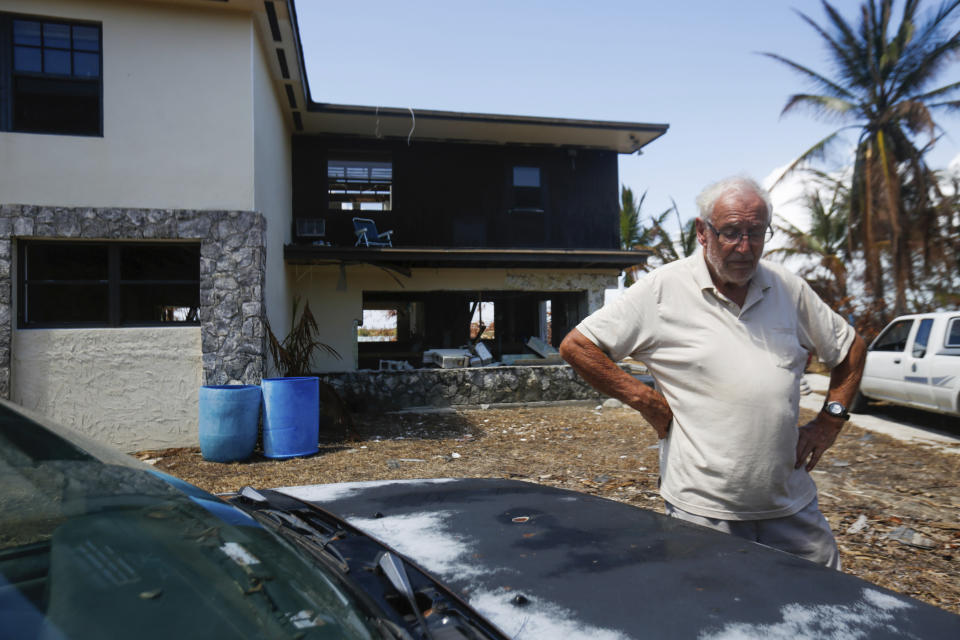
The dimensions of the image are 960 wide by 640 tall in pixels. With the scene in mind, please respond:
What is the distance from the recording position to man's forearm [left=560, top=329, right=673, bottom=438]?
2111 millimetres

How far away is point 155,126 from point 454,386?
6.19 meters

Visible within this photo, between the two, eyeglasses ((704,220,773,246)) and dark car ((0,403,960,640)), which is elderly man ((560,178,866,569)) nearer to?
eyeglasses ((704,220,773,246))

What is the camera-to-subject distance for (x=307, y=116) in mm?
10852

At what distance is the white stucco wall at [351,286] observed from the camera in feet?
37.9

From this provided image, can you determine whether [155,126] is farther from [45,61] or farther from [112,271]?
[112,271]

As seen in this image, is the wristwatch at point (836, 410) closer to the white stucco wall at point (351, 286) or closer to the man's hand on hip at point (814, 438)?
the man's hand on hip at point (814, 438)

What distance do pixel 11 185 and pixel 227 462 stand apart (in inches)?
167

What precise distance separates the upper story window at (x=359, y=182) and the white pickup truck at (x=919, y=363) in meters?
9.46

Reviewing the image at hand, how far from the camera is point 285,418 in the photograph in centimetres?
690

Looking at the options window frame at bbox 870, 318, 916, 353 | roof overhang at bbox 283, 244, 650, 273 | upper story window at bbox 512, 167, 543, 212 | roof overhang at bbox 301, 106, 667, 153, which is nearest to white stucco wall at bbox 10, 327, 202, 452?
roof overhang at bbox 283, 244, 650, 273

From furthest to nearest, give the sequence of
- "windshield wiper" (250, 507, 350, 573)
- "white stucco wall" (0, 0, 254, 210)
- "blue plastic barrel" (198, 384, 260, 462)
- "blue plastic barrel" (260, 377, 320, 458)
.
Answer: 1. "white stucco wall" (0, 0, 254, 210)
2. "blue plastic barrel" (260, 377, 320, 458)
3. "blue plastic barrel" (198, 384, 260, 462)
4. "windshield wiper" (250, 507, 350, 573)

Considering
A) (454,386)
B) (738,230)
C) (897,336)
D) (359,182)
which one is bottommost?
(454,386)

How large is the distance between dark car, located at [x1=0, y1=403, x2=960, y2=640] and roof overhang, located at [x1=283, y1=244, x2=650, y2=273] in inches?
350

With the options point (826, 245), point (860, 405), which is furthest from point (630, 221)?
point (860, 405)
